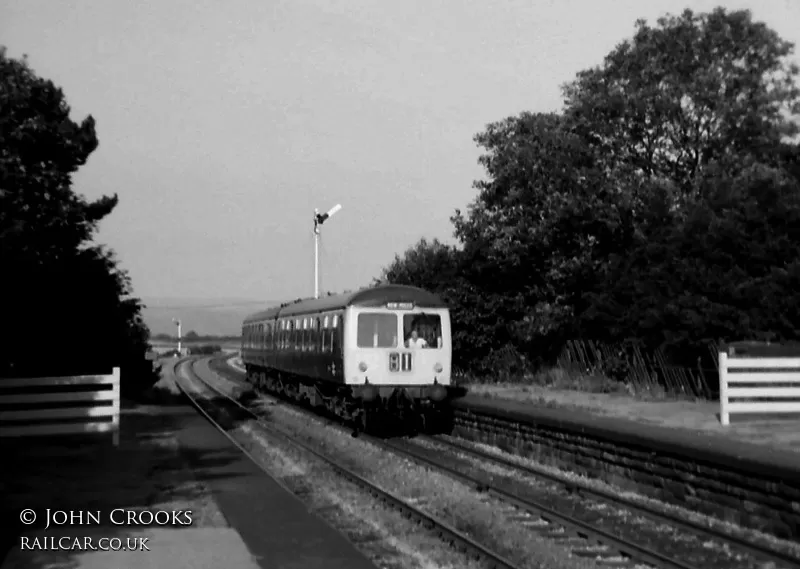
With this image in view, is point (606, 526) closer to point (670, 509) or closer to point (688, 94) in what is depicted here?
point (670, 509)

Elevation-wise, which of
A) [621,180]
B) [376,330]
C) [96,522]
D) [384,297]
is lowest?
[96,522]

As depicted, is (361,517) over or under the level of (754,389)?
under

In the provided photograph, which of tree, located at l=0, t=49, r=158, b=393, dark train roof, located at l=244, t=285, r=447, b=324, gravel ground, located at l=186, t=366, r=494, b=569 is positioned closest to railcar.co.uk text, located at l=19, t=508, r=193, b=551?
gravel ground, located at l=186, t=366, r=494, b=569

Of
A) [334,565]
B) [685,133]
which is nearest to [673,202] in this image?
[685,133]

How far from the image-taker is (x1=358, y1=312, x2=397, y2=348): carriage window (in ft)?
64.6

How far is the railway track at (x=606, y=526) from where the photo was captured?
8961 mm

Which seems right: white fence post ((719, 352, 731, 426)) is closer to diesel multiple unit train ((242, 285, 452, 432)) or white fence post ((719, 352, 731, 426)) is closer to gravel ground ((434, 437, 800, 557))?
gravel ground ((434, 437, 800, 557))

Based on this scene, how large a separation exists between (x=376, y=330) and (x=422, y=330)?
3.29 feet

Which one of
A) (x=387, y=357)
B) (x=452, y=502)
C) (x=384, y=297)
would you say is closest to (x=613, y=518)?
(x=452, y=502)

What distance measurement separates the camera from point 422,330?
2012cm

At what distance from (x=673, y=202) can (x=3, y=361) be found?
19434 mm

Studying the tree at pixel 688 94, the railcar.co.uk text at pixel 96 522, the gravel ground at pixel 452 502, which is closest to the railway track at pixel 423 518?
the gravel ground at pixel 452 502

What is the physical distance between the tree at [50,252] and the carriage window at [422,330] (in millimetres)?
8512

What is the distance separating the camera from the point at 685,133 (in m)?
33.1
